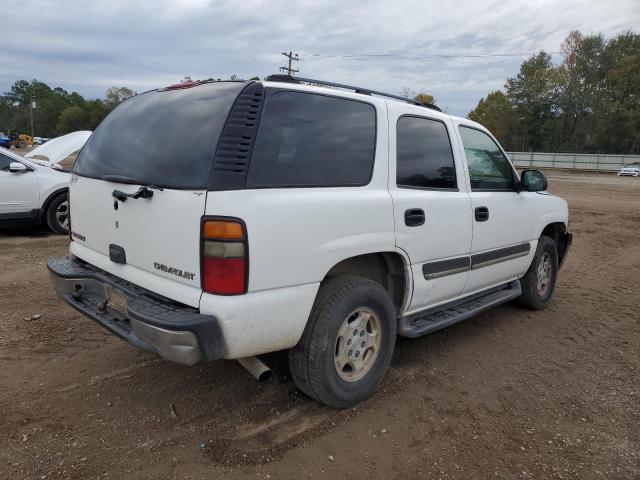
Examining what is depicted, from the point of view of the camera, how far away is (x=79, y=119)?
9825 cm

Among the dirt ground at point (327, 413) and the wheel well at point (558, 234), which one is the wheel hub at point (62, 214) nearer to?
the dirt ground at point (327, 413)

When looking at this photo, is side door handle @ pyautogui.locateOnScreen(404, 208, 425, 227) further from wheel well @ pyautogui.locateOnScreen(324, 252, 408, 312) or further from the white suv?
wheel well @ pyautogui.locateOnScreen(324, 252, 408, 312)

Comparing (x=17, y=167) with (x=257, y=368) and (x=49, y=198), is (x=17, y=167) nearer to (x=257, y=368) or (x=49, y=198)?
(x=49, y=198)

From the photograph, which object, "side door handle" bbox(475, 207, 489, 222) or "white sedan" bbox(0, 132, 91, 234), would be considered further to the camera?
"white sedan" bbox(0, 132, 91, 234)

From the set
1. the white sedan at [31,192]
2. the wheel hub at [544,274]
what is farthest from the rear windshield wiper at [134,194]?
the white sedan at [31,192]

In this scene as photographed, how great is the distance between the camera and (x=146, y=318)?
2.47 m

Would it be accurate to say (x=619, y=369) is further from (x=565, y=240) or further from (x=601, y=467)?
(x=565, y=240)

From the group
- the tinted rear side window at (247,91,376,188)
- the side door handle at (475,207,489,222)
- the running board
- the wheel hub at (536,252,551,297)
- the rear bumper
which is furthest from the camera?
the wheel hub at (536,252,551,297)

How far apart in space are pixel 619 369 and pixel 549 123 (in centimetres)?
7454

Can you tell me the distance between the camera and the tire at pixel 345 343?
9.18 ft

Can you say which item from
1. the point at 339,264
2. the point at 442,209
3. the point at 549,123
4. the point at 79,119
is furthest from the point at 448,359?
the point at 79,119

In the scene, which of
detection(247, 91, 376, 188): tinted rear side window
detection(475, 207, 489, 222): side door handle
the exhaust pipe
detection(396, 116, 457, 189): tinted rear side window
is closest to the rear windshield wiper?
detection(247, 91, 376, 188): tinted rear side window

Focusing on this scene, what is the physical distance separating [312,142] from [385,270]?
1.05 metres

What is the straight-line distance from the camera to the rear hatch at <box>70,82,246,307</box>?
249 centimetres
